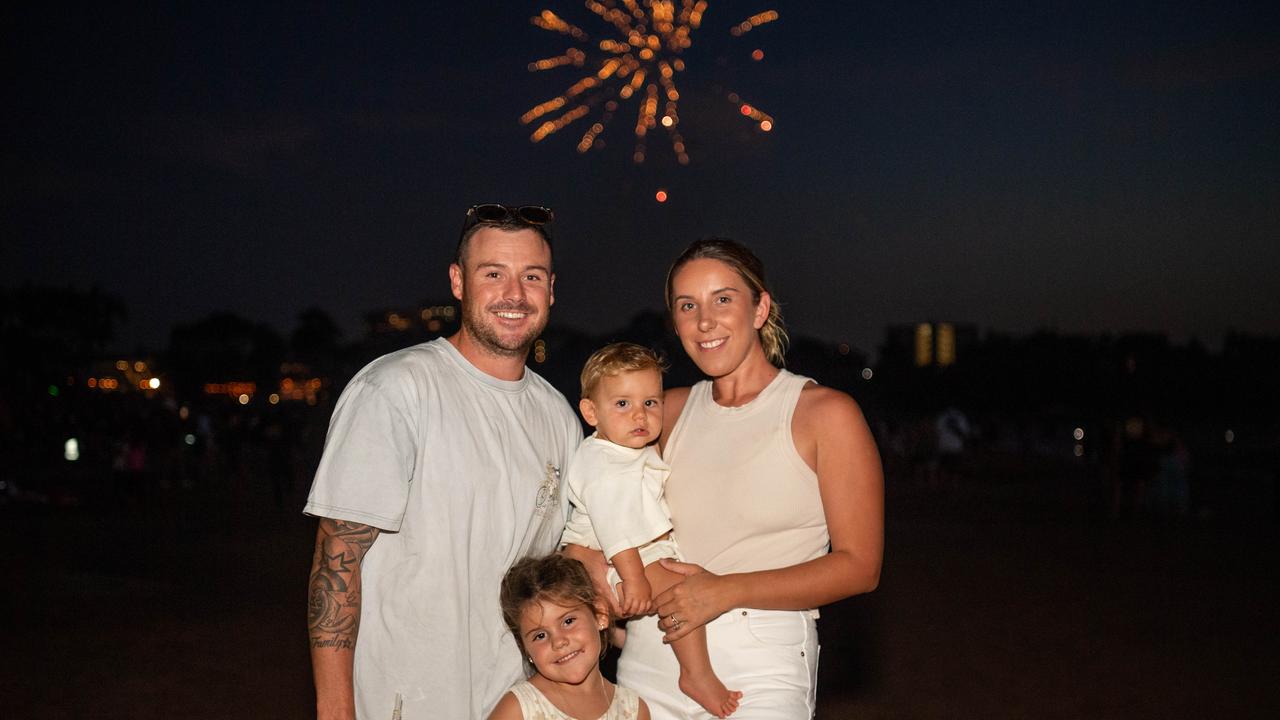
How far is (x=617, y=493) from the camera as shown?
329cm

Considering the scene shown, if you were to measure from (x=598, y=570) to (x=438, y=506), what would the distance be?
2.37 ft

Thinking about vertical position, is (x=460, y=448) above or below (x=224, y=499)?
above

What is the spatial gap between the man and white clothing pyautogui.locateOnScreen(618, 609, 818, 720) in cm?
55

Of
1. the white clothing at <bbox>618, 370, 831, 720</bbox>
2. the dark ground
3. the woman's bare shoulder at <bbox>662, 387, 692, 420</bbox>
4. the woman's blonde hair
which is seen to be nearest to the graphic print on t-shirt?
the white clothing at <bbox>618, 370, 831, 720</bbox>

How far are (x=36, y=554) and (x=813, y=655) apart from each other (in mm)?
13582

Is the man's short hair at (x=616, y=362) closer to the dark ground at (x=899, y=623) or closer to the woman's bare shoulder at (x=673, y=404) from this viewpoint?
the woman's bare shoulder at (x=673, y=404)

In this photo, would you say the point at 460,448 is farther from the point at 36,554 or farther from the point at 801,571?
the point at 36,554

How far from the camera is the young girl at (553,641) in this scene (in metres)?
3.10

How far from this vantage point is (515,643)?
3213mm

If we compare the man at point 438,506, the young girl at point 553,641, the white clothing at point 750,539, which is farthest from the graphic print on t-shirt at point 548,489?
the white clothing at point 750,539

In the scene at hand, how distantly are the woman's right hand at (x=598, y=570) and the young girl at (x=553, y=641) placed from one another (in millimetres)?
117

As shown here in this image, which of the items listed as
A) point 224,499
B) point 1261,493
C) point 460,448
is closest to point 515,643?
point 460,448

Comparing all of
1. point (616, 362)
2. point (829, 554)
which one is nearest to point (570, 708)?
point (829, 554)

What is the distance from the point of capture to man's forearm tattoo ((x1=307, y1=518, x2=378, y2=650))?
284 cm
